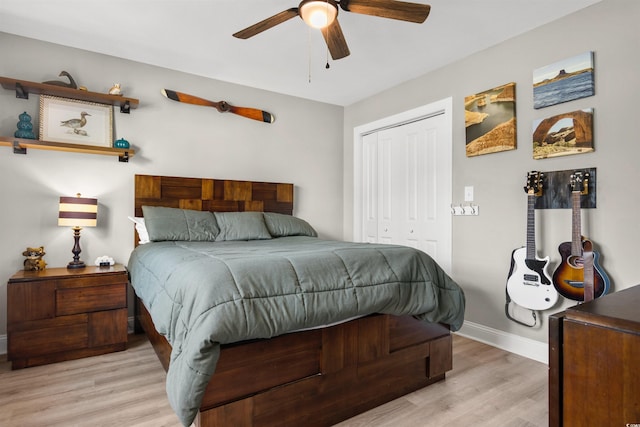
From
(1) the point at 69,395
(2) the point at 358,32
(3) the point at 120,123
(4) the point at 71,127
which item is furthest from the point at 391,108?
(1) the point at 69,395

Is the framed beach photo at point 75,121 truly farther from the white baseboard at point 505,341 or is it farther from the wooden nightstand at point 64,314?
the white baseboard at point 505,341

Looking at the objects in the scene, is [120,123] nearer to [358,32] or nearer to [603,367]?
[358,32]

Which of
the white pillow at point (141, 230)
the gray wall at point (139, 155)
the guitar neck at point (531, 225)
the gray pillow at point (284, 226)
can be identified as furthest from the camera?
the gray pillow at point (284, 226)

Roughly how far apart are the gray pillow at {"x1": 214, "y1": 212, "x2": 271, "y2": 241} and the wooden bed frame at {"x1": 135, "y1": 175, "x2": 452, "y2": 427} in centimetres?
105

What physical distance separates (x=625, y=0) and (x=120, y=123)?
385 centimetres

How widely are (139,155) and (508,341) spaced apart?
353 cm

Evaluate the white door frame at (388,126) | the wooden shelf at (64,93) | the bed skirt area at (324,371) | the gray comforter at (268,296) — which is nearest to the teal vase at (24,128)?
the wooden shelf at (64,93)

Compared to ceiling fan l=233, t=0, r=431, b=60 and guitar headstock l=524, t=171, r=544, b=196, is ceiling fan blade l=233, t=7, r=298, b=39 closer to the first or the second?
ceiling fan l=233, t=0, r=431, b=60

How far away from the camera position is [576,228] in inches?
88.0

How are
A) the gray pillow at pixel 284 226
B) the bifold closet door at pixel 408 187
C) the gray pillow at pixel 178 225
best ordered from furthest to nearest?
the gray pillow at pixel 284 226 → the bifold closet door at pixel 408 187 → the gray pillow at pixel 178 225

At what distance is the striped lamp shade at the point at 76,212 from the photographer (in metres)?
2.65

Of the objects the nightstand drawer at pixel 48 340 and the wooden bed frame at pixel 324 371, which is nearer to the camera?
the wooden bed frame at pixel 324 371

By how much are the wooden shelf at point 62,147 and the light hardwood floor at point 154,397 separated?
1591 mm

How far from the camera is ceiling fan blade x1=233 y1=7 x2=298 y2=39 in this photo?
6.39 feet
